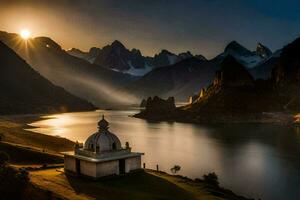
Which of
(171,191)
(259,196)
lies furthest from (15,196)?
(259,196)

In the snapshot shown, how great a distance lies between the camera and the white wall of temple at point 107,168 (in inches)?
1715

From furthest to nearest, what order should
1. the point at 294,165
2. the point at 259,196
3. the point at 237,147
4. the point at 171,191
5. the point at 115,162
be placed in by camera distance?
the point at 237,147 → the point at 294,165 → the point at 259,196 → the point at 115,162 → the point at 171,191

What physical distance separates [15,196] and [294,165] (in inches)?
2411

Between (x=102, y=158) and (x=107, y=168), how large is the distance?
1.24m

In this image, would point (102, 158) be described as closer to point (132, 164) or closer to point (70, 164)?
point (132, 164)

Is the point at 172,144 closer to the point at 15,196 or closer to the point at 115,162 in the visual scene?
the point at 115,162

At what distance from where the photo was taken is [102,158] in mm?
44250

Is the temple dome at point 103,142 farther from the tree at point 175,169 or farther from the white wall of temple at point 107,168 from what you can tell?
the tree at point 175,169

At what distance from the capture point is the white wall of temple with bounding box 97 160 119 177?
43.6m

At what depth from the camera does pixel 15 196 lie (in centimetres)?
2986

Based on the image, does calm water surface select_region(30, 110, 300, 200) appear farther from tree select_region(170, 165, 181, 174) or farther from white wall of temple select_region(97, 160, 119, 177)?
white wall of temple select_region(97, 160, 119, 177)

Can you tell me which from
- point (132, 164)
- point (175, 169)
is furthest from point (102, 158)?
point (175, 169)

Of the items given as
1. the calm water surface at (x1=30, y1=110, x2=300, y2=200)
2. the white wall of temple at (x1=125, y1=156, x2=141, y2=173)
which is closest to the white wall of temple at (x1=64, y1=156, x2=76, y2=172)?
the white wall of temple at (x1=125, y1=156, x2=141, y2=173)

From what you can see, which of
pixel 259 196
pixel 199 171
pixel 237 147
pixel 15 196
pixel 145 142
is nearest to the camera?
pixel 15 196
